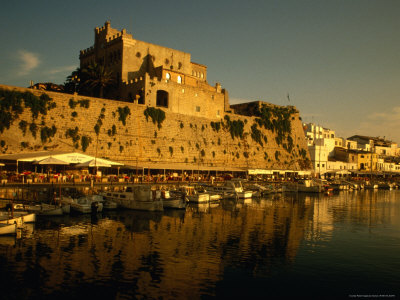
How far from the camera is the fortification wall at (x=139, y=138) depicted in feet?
121

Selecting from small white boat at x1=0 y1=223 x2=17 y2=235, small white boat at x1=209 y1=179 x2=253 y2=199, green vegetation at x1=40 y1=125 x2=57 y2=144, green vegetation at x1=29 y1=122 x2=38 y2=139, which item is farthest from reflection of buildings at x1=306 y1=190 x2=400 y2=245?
green vegetation at x1=29 y1=122 x2=38 y2=139

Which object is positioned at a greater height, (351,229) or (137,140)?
(137,140)

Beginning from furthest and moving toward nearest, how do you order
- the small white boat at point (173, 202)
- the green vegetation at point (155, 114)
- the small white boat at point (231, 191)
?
the green vegetation at point (155, 114)
the small white boat at point (231, 191)
the small white boat at point (173, 202)

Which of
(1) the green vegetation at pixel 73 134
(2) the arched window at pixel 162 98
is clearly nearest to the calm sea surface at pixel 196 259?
(1) the green vegetation at pixel 73 134

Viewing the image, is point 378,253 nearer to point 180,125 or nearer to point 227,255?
point 227,255

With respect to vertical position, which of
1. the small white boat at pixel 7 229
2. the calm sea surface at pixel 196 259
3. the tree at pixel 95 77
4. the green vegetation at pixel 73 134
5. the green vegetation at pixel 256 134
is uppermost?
the tree at pixel 95 77

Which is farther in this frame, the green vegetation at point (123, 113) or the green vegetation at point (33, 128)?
the green vegetation at point (123, 113)

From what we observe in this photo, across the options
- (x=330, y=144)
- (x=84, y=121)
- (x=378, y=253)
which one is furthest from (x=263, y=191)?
(x=330, y=144)

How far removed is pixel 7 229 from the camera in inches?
745

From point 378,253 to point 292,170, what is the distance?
46637 millimetres

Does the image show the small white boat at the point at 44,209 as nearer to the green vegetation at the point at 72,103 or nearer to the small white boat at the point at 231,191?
the green vegetation at the point at 72,103

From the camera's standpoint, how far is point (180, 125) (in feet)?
168

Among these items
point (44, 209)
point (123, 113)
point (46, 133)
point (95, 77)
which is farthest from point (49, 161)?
point (95, 77)

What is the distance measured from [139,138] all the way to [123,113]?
3.66 meters
